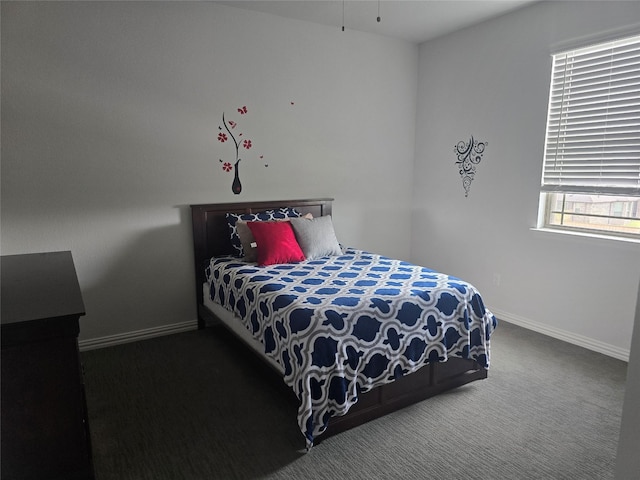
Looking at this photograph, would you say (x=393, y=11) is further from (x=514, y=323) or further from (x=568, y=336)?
(x=568, y=336)

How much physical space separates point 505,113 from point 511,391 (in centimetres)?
239

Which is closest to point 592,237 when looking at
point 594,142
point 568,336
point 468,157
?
point 594,142

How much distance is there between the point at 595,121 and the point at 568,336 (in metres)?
1.68

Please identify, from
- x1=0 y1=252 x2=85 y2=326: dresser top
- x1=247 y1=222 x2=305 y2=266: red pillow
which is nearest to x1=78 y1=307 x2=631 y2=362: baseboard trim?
x1=247 y1=222 x2=305 y2=266: red pillow

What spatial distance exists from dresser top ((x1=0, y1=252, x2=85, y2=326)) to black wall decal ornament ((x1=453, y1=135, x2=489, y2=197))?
346 cm

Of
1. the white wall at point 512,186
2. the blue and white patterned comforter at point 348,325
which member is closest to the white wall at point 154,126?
the white wall at point 512,186

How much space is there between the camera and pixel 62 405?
1427 millimetres

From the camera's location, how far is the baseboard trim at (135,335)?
328 cm

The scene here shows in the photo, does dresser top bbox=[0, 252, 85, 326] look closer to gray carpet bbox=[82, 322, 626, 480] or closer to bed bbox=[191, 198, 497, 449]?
gray carpet bbox=[82, 322, 626, 480]

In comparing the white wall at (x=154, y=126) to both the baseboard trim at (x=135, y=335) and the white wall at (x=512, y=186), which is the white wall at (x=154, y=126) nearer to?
the baseboard trim at (x=135, y=335)

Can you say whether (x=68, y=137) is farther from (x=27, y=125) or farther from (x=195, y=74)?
(x=195, y=74)

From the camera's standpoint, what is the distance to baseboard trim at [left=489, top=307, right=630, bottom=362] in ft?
10.3

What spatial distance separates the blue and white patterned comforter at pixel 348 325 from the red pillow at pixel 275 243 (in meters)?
0.19

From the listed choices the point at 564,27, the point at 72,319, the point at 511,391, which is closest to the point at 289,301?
the point at 72,319
